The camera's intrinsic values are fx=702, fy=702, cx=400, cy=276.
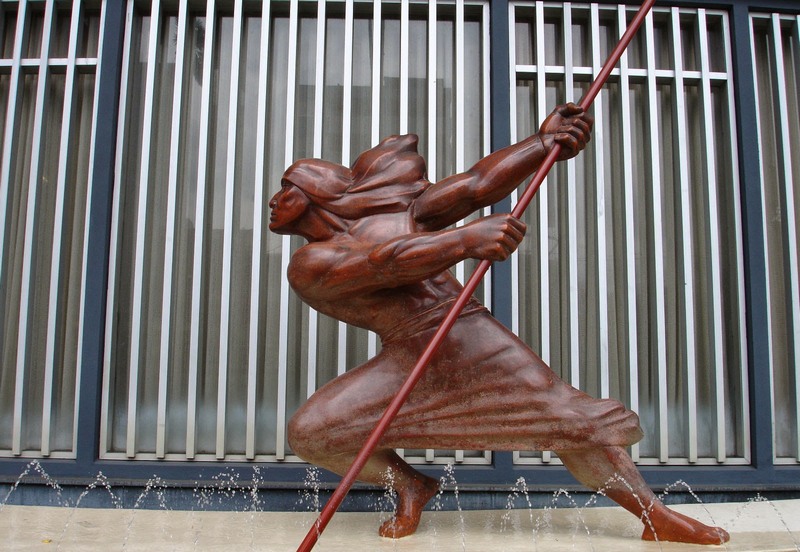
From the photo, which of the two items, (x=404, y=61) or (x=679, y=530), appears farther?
(x=404, y=61)

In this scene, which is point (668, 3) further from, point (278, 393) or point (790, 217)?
point (278, 393)

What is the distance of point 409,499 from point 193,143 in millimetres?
3171

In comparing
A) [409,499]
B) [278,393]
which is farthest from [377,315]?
[278,393]

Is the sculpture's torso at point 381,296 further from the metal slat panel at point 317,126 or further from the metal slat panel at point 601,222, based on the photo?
the metal slat panel at point 601,222

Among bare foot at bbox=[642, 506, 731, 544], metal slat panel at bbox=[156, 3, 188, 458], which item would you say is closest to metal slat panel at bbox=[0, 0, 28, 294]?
metal slat panel at bbox=[156, 3, 188, 458]

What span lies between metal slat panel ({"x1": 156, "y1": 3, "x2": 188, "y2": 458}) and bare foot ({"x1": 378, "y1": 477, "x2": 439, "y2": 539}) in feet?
6.77

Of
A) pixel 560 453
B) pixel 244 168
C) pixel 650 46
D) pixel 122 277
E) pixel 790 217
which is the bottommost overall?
pixel 560 453

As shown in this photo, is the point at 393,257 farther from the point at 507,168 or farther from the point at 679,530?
the point at 679,530

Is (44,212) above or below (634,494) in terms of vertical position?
above

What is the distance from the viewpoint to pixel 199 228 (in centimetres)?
500

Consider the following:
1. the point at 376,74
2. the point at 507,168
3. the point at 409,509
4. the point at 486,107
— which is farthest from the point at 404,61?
the point at 409,509

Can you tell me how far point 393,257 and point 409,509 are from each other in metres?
1.32

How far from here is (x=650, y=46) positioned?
17.0ft

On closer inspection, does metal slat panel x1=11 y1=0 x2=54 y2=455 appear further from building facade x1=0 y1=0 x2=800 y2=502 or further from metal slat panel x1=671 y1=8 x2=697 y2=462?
metal slat panel x1=671 y1=8 x2=697 y2=462
